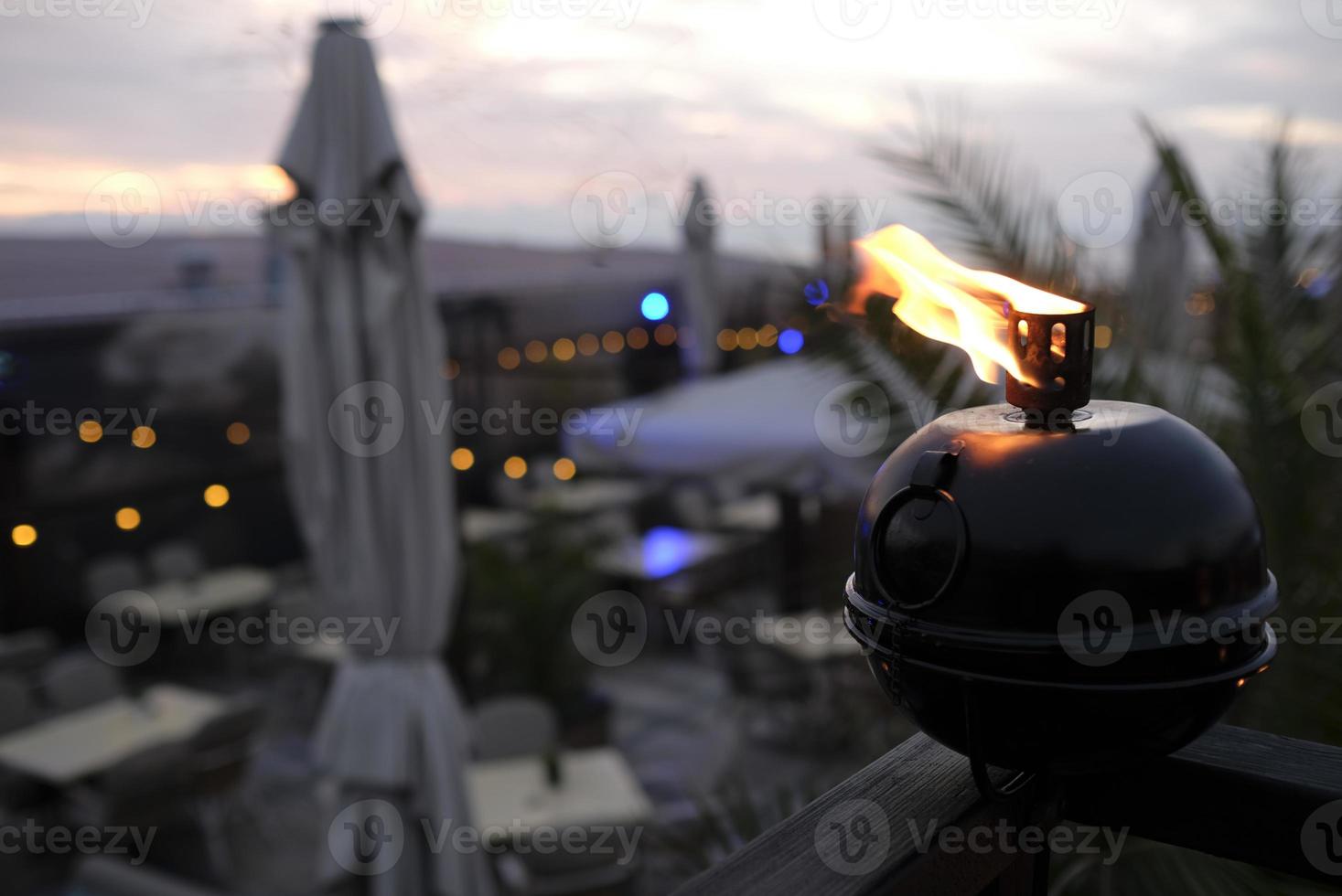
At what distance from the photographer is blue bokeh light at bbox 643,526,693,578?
9133 millimetres

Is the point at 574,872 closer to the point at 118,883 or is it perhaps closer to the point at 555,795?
the point at 555,795

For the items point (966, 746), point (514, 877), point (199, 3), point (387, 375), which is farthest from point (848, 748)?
point (966, 746)

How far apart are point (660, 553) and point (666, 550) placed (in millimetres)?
123

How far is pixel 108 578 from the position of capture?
9.15m

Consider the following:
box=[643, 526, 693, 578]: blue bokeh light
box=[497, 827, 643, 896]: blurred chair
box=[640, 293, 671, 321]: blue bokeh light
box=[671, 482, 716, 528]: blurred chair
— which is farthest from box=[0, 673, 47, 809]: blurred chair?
box=[640, 293, 671, 321]: blue bokeh light

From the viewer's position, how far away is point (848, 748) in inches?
273

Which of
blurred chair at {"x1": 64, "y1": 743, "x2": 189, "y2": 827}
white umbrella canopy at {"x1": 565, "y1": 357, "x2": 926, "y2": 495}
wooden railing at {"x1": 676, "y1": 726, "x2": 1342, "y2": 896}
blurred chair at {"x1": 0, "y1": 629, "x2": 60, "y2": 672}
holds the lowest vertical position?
blurred chair at {"x1": 0, "y1": 629, "x2": 60, "y2": 672}

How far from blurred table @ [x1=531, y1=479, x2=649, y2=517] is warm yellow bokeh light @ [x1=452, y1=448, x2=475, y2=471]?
1173 mm

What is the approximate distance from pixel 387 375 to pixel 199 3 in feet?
6.05

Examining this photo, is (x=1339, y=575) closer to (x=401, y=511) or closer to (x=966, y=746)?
(x=966, y=746)

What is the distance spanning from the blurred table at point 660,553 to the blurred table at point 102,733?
3267 millimetres

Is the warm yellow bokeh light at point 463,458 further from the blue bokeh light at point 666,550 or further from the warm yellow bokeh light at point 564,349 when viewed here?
the blue bokeh light at point 666,550

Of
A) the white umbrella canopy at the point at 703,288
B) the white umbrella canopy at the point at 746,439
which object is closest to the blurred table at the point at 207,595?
the white umbrella canopy at the point at 746,439

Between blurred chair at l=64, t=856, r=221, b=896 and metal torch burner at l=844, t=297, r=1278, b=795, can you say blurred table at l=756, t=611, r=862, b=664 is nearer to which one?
blurred chair at l=64, t=856, r=221, b=896
